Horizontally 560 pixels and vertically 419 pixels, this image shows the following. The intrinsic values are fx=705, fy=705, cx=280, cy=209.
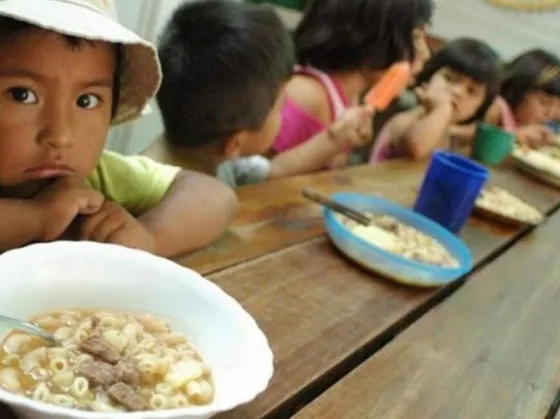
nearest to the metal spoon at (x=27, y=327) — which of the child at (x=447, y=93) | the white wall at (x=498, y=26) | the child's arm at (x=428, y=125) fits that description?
the child's arm at (x=428, y=125)

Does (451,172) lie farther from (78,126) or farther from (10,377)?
(10,377)

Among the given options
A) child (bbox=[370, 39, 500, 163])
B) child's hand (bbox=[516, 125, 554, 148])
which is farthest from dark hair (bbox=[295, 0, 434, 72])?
child's hand (bbox=[516, 125, 554, 148])

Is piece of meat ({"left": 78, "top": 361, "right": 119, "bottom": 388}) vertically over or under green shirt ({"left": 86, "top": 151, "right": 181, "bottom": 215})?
over

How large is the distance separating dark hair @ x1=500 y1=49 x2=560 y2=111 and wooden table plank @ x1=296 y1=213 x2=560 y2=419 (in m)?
2.26

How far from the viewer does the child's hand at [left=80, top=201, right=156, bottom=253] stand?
797 mm

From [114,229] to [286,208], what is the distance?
0.44 meters

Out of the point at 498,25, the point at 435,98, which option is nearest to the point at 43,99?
the point at 435,98

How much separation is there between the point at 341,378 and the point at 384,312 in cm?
21

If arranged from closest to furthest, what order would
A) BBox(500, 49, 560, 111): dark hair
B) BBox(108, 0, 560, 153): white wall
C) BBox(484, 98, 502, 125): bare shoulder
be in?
BBox(484, 98, 502, 125): bare shoulder < BBox(500, 49, 560, 111): dark hair < BBox(108, 0, 560, 153): white wall

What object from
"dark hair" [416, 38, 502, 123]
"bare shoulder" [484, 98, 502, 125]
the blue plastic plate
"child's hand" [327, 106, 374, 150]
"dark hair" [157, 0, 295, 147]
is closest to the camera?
the blue plastic plate

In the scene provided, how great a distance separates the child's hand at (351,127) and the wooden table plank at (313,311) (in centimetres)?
68

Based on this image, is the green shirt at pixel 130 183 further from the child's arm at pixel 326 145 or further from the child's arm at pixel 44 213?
the child's arm at pixel 326 145

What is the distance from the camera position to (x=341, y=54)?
6.73 ft

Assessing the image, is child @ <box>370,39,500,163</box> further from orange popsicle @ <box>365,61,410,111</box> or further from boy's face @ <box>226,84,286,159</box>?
boy's face @ <box>226,84,286,159</box>
